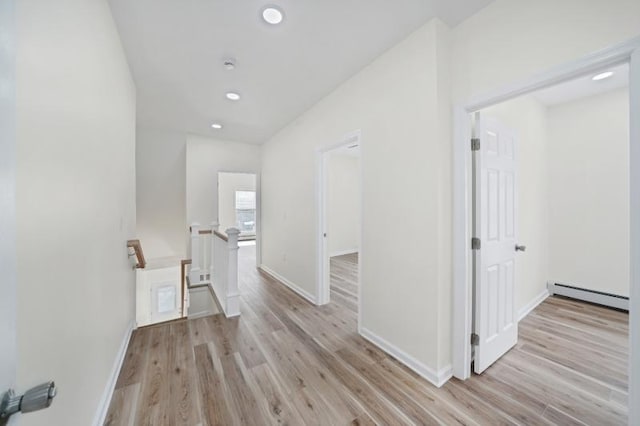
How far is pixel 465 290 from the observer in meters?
1.83

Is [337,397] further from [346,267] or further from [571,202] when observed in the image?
[571,202]

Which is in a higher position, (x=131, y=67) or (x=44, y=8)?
(x=131, y=67)

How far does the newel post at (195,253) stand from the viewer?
435 cm

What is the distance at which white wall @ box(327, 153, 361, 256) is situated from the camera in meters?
6.54

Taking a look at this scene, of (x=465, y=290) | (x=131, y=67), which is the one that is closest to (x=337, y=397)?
(x=465, y=290)

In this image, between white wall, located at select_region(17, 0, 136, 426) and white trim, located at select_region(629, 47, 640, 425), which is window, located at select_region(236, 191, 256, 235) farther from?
white trim, located at select_region(629, 47, 640, 425)

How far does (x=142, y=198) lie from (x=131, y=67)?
9.30 ft

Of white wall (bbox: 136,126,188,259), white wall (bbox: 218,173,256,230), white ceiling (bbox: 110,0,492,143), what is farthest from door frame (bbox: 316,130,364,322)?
white wall (bbox: 218,173,256,230)

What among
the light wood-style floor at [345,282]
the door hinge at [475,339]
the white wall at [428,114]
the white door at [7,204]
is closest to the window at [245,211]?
the light wood-style floor at [345,282]

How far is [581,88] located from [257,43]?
391 cm

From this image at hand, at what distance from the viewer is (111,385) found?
169 centimetres

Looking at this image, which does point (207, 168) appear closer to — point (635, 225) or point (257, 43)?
point (257, 43)

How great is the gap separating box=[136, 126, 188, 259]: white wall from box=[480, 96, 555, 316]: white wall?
5154 mm

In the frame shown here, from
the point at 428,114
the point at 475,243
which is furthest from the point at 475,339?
the point at 428,114
